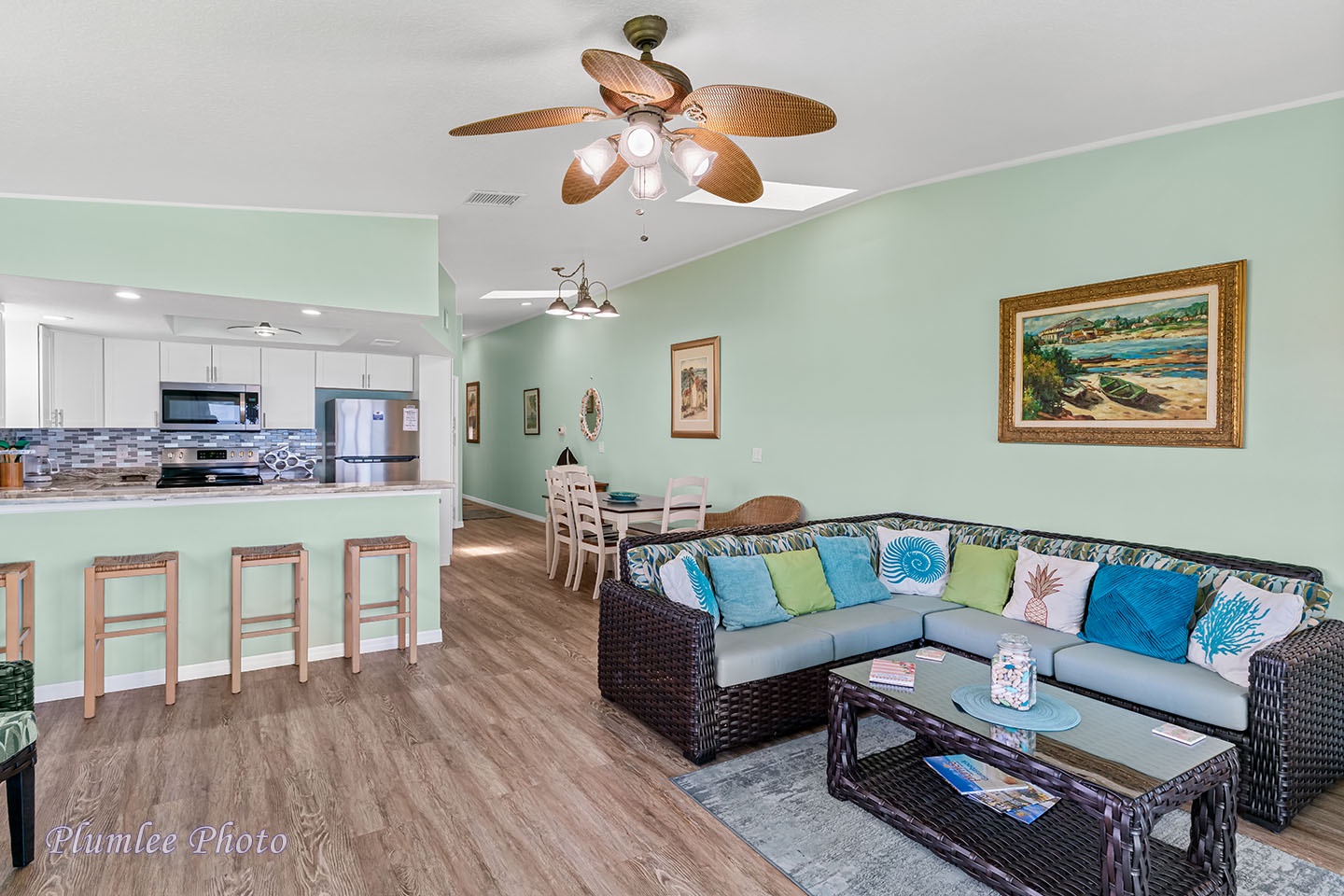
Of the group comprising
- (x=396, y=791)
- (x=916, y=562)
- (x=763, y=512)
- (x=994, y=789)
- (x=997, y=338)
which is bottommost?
(x=396, y=791)

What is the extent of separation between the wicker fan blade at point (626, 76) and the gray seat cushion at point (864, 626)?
2.35 metres

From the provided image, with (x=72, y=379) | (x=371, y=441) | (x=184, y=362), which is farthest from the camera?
(x=371, y=441)

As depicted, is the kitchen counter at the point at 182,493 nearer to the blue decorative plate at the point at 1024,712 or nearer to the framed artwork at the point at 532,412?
the blue decorative plate at the point at 1024,712

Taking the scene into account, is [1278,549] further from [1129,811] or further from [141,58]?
[141,58]

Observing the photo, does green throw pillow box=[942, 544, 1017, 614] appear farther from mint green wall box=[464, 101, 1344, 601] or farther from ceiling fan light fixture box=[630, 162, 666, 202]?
ceiling fan light fixture box=[630, 162, 666, 202]

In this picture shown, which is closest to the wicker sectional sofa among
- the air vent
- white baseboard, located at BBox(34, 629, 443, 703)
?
white baseboard, located at BBox(34, 629, 443, 703)

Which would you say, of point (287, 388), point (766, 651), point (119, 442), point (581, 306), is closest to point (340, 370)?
point (287, 388)

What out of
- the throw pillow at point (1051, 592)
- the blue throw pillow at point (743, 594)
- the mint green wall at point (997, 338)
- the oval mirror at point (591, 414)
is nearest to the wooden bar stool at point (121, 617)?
the blue throw pillow at point (743, 594)

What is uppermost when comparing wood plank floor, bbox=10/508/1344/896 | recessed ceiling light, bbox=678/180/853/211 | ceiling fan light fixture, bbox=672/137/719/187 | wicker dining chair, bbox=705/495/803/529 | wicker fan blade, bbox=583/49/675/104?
recessed ceiling light, bbox=678/180/853/211

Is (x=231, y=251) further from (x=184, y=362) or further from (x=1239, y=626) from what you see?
(x=1239, y=626)

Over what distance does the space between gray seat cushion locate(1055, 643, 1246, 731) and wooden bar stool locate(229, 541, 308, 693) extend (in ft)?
11.9

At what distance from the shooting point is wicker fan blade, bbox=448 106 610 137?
221 cm

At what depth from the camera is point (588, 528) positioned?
5621 millimetres

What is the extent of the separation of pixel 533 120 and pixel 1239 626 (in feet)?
10.3
